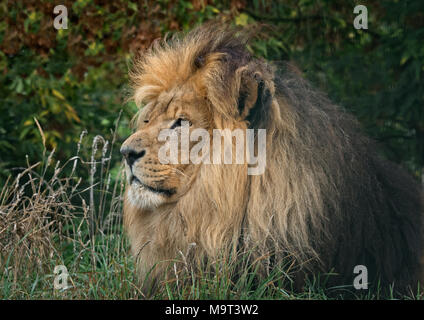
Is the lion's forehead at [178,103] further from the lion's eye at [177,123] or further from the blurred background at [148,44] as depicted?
the blurred background at [148,44]

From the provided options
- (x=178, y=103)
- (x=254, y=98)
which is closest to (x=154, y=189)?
(x=178, y=103)

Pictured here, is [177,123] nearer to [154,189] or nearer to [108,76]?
[154,189]

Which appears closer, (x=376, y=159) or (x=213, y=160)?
(x=213, y=160)

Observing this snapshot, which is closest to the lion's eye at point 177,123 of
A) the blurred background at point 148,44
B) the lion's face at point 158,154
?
the lion's face at point 158,154

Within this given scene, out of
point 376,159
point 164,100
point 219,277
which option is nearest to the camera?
point 219,277

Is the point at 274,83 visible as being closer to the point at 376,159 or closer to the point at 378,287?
the point at 376,159

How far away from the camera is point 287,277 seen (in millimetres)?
3596

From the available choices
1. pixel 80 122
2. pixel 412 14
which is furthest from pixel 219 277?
pixel 412 14

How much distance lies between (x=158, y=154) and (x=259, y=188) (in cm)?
54

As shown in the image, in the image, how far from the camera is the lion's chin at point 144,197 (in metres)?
3.62

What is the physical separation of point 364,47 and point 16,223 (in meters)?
5.17

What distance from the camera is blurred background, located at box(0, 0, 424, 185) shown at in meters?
5.80

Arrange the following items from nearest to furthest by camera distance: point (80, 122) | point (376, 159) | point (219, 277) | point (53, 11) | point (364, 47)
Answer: point (219, 277), point (376, 159), point (53, 11), point (80, 122), point (364, 47)

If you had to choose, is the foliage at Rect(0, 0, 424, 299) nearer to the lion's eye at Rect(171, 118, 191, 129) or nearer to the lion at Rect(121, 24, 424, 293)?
the lion at Rect(121, 24, 424, 293)
